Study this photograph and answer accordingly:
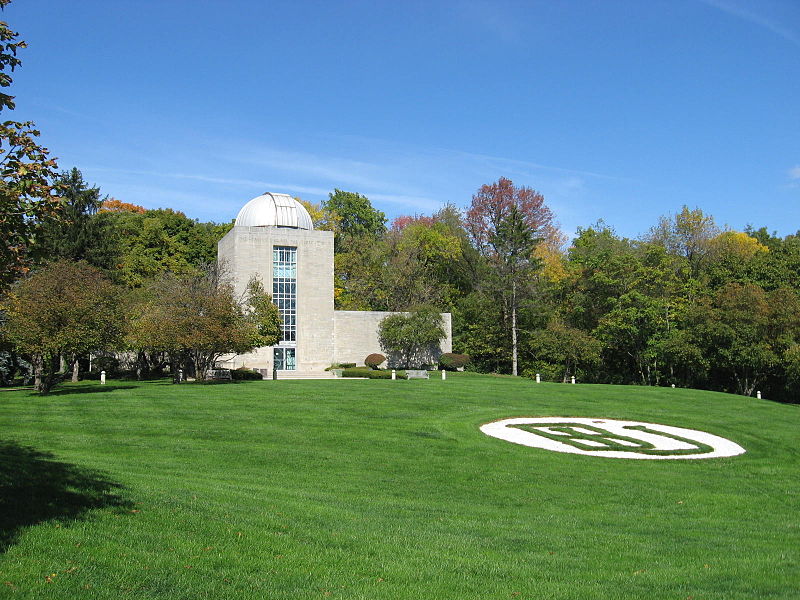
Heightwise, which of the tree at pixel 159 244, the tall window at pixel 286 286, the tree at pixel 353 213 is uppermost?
the tree at pixel 353 213

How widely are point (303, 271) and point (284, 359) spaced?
23.3ft

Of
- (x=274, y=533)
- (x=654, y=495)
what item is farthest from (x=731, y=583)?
(x=654, y=495)

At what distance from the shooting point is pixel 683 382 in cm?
5150

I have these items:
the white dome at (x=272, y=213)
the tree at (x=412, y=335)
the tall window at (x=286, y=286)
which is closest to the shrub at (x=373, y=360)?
the tree at (x=412, y=335)

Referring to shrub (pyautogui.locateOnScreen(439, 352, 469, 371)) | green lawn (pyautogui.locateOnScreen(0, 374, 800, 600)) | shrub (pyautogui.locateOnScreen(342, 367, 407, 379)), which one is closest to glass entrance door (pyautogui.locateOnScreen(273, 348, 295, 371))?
shrub (pyautogui.locateOnScreen(342, 367, 407, 379))

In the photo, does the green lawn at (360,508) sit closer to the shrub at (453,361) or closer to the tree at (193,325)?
the tree at (193,325)

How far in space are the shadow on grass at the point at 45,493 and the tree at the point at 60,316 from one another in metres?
16.2

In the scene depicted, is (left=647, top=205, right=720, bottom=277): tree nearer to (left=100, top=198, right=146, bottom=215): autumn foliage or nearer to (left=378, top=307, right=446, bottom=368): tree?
(left=378, top=307, right=446, bottom=368): tree

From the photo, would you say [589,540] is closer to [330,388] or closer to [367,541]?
[367,541]

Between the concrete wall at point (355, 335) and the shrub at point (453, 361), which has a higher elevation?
the concrete wall at point (355, 335)

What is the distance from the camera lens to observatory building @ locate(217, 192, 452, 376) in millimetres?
52094

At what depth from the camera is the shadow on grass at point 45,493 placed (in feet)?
25.7

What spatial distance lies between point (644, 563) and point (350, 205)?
70.1m

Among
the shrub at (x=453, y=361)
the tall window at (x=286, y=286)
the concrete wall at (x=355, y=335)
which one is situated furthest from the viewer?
the shrub at (x=453, y=361)
